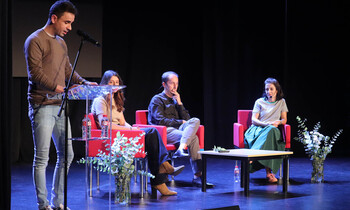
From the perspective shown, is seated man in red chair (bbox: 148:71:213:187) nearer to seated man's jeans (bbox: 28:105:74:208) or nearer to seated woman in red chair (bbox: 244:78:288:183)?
seated woman in red chair (bbox: 244:78:288:183)

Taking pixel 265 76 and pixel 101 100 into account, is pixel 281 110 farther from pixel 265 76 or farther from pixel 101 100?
pixel 101 100

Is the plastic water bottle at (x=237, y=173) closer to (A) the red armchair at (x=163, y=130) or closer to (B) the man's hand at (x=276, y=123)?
(A) the red armchair at (x=163, y=130)

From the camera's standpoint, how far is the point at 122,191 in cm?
411

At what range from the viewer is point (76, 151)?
286 inches

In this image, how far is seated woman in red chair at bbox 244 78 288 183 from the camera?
17.5 feet

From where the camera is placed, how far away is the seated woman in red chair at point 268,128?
534 centimetres

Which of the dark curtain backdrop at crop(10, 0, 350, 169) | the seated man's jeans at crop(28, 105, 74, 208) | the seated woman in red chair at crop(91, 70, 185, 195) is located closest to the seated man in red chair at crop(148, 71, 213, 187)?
the seated woman in red chair at crop(91, 70, 185, 195)

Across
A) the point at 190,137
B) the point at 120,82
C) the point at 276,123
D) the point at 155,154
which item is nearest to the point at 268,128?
the point at 276,123

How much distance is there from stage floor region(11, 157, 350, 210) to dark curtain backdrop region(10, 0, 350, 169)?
5.70 ft

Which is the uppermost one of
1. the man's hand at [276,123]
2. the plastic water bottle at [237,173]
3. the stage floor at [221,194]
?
the man's hand at [276,123]

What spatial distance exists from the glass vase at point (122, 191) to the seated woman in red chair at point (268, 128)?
1785 millimetres

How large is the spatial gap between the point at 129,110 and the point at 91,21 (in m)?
1.45

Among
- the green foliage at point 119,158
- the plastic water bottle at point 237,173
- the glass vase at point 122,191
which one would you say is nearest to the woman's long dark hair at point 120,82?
the green foliage at point 119,158

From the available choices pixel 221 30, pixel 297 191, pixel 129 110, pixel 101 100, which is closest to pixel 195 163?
pixel 297 191
